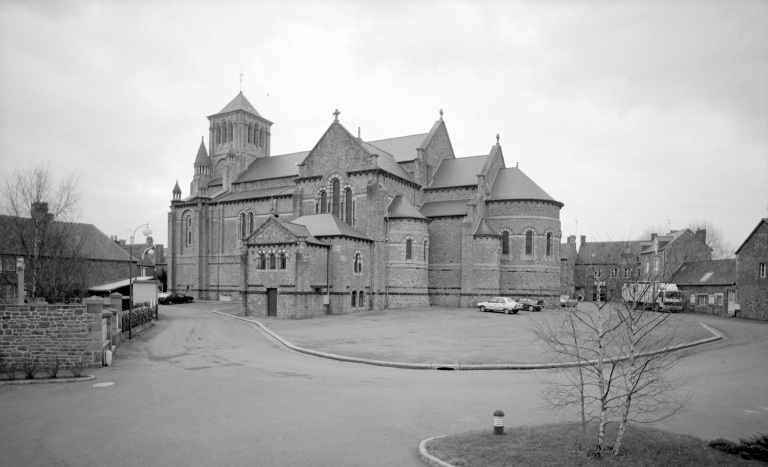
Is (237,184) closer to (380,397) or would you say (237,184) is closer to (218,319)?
(218,319)

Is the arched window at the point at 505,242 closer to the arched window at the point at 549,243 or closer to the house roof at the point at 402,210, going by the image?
the arched window at the point at 549,243

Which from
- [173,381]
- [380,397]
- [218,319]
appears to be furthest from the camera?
[218,319]

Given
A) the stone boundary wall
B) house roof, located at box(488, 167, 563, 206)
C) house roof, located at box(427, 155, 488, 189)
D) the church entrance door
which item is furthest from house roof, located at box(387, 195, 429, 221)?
the stone boundary wall

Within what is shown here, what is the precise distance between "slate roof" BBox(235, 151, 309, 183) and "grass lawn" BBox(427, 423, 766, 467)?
163 ft

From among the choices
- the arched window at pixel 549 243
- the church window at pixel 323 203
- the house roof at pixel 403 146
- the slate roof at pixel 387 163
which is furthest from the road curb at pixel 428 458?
the house roof at pixel 403 146

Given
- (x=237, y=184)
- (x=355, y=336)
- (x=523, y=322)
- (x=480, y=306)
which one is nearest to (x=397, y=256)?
(x=480, y=306)

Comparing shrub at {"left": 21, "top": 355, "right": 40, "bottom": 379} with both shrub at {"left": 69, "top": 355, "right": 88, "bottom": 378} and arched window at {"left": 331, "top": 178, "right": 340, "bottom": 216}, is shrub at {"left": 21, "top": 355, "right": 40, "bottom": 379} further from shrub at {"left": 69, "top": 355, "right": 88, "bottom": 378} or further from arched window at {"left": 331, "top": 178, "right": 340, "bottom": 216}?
arched window at {"left": 331, "top": 178, "right": 340, "bottom": 216}

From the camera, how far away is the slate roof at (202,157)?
6444 cm

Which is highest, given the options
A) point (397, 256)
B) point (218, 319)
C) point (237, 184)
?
point (237, 184)

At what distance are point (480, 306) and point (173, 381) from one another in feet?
95.8

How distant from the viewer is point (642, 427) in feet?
33.6

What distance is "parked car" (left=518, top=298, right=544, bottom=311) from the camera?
41.7m

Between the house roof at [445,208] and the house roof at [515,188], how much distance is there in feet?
9.85

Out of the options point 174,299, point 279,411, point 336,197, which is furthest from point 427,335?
point 174,299
